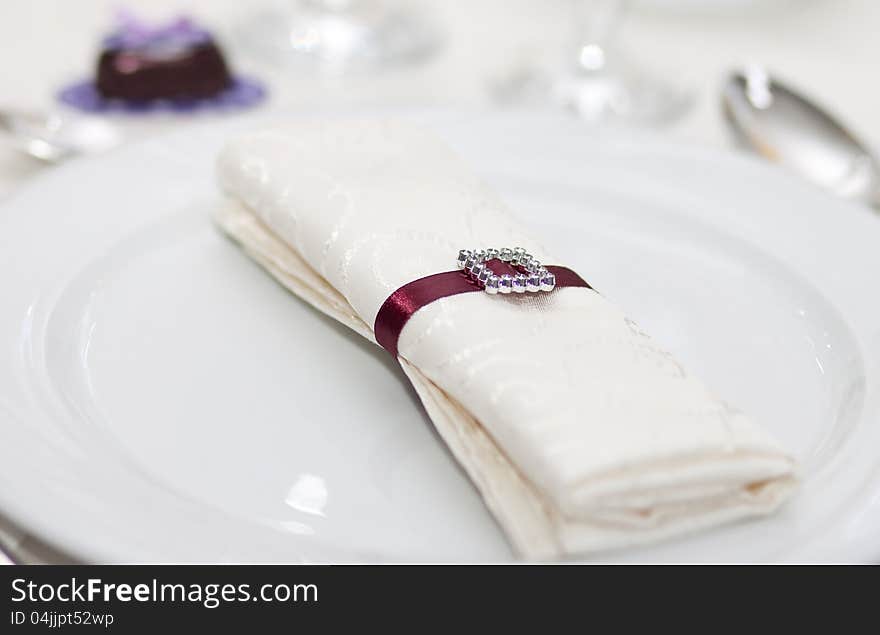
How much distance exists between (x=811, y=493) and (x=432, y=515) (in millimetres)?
200

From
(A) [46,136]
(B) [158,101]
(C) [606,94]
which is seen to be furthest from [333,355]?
(C) [606,94]

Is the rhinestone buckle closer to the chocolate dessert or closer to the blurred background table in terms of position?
the blurred background table

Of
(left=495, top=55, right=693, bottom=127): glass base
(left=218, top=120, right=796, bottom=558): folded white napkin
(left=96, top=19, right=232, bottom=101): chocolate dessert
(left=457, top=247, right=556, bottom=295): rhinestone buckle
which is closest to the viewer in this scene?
(left=218, top=120, right=796, bottom=558): folded white napkin

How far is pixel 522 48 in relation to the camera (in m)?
1.34

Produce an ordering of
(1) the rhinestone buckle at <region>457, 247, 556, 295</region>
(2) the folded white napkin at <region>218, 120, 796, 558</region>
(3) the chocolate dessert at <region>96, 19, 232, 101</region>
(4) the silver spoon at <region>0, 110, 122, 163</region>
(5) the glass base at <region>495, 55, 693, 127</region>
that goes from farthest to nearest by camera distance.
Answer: (5) the glass base at <region>495, 55, 693, 127</region>
(3) the chocolate dessert at <region>96, 19, 232, 101</region>
(4) the silver spoon at <region>0, 110, 122, 163</region>
(1) the rhinestone buckle at <region>457, 247, 556, 295</region>
(2) the folded white napkin at <region>218, 120, 796, 558</region>

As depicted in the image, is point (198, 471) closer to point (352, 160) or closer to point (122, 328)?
point (122, 328)

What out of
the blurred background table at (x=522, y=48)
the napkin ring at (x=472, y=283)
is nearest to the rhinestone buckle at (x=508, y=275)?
the napkin ring at (x=472, y=283)

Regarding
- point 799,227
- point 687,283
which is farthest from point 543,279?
point 799,227

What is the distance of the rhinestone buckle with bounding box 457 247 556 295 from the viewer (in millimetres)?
596

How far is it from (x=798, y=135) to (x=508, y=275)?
1.92ft

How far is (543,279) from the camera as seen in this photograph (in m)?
0.60

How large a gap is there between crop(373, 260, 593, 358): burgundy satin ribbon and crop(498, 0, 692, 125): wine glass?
63 cm

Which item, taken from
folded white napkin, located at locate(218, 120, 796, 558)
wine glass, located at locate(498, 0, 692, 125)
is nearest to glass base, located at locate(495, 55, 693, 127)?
wine glass, located at locate(498, 0, 692, 125)
